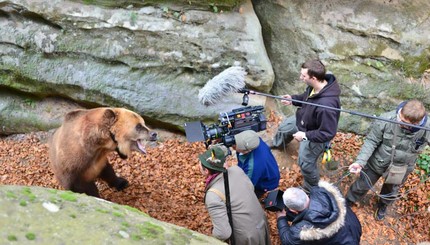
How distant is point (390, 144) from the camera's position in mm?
6156

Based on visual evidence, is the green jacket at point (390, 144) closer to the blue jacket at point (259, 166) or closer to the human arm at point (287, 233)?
the blue jacket at point (259, 166)

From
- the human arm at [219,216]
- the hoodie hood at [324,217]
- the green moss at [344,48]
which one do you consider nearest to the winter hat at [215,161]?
the human arm at [219,216]

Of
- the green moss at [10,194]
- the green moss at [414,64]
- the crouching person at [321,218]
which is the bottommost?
the crouching person at [321,218]

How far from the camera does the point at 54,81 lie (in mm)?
8547

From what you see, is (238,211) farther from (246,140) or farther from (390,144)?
(390,144)

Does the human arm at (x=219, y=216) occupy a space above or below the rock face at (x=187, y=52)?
below

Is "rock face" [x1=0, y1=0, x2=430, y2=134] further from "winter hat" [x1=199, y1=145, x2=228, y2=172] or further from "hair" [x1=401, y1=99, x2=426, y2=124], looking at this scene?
"hair" [x1=401, y1=99, x2=426, y2=124]

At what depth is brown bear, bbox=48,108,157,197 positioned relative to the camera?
5676mm

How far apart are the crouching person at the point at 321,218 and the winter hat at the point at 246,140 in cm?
105

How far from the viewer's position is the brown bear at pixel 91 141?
5676 millimetres

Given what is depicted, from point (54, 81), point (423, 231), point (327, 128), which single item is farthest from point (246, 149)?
point (54, 81)

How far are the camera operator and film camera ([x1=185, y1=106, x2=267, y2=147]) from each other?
0.57 ft

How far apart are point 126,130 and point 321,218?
8.98ft

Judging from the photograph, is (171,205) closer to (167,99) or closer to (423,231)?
(167,99)
